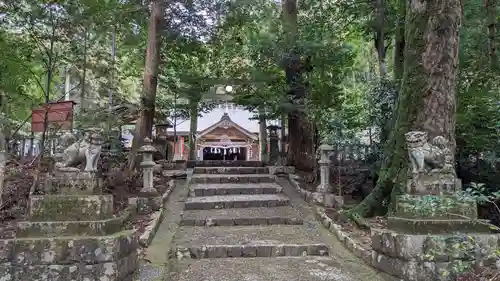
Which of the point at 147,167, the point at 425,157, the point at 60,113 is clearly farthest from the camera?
the point at 147,167

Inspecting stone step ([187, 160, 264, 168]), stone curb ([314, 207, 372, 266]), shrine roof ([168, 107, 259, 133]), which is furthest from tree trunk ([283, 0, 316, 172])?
shrine roof ([168, 107, 259, 133])

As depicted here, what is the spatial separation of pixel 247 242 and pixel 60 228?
2454 millimetres

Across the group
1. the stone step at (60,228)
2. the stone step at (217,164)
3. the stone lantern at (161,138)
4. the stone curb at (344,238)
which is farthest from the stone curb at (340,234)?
the stone lantern at (161,138)

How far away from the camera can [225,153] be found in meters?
19.5

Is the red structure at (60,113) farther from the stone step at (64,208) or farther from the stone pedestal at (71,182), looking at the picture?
the stone step at (64,208)

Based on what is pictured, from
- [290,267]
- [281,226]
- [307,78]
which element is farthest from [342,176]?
[290,267]

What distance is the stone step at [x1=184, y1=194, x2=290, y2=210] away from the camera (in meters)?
7.04

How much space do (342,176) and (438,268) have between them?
553 cm

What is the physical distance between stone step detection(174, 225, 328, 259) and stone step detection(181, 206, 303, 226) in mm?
224

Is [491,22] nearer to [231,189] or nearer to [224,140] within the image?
[231,189]

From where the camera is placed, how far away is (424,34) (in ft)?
16.8

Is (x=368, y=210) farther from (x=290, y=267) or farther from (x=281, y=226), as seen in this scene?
A: (x=290, y=267)

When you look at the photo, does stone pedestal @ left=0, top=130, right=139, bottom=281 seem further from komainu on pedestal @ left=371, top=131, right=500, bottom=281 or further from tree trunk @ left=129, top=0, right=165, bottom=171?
tree trunk @ left=129, top=0, right=165, bottom=171

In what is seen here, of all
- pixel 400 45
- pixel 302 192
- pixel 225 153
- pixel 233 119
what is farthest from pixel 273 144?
pixel 233 119
